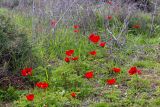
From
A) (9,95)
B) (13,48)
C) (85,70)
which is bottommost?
(9,95)

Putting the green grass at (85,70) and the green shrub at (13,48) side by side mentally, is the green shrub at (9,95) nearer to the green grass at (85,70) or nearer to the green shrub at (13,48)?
the green grass at (85,70)

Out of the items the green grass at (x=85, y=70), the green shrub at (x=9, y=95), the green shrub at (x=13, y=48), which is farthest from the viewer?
the green shrub at (x=13, y=48)

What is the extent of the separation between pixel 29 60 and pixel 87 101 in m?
1.07

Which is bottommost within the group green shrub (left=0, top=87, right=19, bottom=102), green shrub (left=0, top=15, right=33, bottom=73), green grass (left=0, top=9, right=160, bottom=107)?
green shrub (left=0, top=87, right=19, bottom=102)

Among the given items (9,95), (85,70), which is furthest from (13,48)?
(85,70)

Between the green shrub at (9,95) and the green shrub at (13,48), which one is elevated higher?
the green shrub at (13,48)

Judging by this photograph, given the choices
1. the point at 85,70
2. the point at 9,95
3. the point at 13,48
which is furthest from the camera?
the point at 85,70

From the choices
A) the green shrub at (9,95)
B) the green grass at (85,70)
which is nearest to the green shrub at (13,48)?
the green grass at (85,70)

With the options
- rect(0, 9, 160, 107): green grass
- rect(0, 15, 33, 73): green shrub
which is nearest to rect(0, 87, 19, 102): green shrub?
rect(0, 9, 160, 107): green grass

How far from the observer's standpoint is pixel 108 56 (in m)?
5.68

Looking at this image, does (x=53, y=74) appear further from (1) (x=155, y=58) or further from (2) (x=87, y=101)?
(1) (x=155, y=58)

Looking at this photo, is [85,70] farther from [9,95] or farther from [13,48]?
[9,95]

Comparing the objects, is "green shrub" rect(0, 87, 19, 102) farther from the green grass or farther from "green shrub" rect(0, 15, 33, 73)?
"green shrub" rect(0, 15, 33, 73)

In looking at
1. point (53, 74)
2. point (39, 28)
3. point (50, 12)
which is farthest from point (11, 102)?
point (50, 12)
